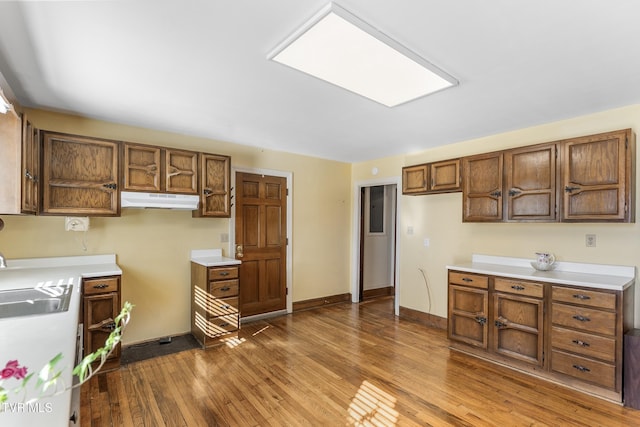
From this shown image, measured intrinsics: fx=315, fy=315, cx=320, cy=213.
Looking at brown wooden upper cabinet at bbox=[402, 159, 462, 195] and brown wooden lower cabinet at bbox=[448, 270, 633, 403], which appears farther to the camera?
brown wooden upper cabinet at bbox=[402, 159, 462, 195]

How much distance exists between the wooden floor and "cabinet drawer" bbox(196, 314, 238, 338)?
16 cm

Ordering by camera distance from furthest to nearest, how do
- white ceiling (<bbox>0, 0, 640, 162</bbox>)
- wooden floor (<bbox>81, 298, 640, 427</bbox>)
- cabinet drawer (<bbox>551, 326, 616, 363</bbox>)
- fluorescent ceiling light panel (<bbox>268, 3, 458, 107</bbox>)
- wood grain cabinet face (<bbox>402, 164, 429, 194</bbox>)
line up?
1. wood grain cabinet face (<bbox>402, 164, 429, 194</bbox>)
2. cabinet drawer (<bbox>551, 326, 616, 363</bbox>)
3. wooden floor (<bbox>81, 298, 640, 427</bbox>)
4. fluorescent ceiling light panel (<bbox>268, 3, 458, 107</bbox>)
5. white ceiling (<bbox>0, 0, 640, 162</bbox>)

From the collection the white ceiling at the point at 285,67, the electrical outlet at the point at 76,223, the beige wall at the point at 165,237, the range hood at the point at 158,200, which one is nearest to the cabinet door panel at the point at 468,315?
the white ceiling at the point at 285,67

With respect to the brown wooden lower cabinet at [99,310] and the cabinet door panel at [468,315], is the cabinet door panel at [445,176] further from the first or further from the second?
the brown wooden lower cabinet at [99,310]

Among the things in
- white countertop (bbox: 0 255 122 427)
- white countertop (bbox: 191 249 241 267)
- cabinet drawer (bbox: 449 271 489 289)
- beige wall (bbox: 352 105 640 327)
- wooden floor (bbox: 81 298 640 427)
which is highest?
beige wall (bbox: 352 105 640 327)

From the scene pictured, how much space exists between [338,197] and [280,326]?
7.61ft

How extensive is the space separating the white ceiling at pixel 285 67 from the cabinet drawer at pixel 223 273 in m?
1.61

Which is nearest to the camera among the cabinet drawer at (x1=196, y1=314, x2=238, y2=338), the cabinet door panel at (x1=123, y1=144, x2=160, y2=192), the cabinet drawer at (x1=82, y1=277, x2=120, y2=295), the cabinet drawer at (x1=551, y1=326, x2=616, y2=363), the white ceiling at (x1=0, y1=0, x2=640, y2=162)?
the white ceiling at (x1=0, y1=0, x2=640, y2=162)

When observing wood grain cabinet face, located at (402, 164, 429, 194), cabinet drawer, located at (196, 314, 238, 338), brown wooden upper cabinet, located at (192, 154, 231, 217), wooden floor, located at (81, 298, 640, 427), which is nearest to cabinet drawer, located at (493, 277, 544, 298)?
wooden floor, located at (81, 298, 640, 427)

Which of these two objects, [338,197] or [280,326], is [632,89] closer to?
[338,197]

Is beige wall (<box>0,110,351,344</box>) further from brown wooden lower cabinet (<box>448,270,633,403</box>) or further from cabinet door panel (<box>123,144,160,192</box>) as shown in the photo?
brown wooden lower cabinet (<box>448,270,633,403</box>)

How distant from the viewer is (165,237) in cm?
371

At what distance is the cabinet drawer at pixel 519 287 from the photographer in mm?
2865

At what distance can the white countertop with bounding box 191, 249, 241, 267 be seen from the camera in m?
3.56
